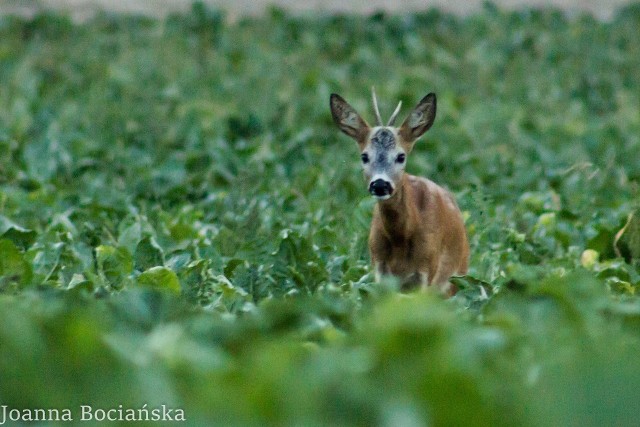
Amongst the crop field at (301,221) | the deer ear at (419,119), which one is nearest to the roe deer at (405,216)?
the deer ear at (419,119)

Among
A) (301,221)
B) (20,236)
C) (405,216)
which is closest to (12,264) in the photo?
(20,236)

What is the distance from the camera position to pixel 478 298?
5.86 meters

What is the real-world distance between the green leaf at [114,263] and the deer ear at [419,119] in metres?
1.29

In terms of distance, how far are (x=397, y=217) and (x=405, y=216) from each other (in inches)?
1.4

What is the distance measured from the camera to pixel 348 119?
276 inches

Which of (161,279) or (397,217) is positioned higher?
(397,217)

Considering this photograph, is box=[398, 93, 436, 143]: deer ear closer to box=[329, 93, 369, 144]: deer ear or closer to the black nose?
box=[329, 93, 369, 144]: deer ear

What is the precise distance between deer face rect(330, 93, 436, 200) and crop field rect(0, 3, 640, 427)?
0.47 m

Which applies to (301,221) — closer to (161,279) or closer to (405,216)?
(405,216)

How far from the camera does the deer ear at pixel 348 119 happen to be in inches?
275

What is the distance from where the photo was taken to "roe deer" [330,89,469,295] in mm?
6758

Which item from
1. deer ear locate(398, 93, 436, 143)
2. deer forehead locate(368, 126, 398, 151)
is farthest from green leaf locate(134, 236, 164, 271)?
deer ear locate(398, 93, 436, 143)

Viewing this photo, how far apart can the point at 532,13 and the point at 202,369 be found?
11.9 m

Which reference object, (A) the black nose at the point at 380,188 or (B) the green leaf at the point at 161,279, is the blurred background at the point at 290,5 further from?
(B) the green leaf at the point at 161,279
